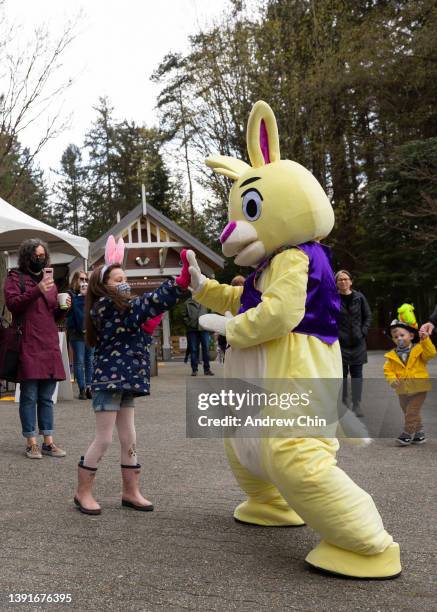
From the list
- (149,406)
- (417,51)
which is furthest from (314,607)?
(417,51)

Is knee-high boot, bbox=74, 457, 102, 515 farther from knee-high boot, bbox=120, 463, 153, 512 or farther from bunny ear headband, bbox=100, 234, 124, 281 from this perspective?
bunny ear headband, bbox=100, 234, 124, 281

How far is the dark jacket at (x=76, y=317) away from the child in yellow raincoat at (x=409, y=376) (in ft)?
14.9

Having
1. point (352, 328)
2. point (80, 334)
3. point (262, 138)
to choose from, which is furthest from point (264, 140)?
point (80, 334)

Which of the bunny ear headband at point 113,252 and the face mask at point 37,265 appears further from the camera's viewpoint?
the face mask at point 37,265

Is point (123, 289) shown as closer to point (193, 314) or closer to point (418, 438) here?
point (418, 438)

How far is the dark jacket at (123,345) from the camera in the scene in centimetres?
425

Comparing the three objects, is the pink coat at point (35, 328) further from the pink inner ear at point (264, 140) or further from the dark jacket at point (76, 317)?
the dark jacket at point (76, 317)

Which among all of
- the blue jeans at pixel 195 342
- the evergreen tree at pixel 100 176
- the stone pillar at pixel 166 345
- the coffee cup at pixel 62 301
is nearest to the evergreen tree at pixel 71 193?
the evergreen tree at pixel 100 176

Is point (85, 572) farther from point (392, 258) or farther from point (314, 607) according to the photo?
point (392, 258)

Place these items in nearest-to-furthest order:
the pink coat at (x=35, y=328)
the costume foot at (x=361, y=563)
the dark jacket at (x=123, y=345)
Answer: the costume foot at (x=361, y=563), the dark jacket at (x=123, y=345), the pink coat at (x=35, y=328)

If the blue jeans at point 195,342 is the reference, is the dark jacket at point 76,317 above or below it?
above

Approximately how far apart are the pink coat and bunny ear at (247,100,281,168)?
103 inches

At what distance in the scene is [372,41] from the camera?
23453 millimetres

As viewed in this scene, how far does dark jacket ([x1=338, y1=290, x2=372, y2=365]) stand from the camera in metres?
8.43
